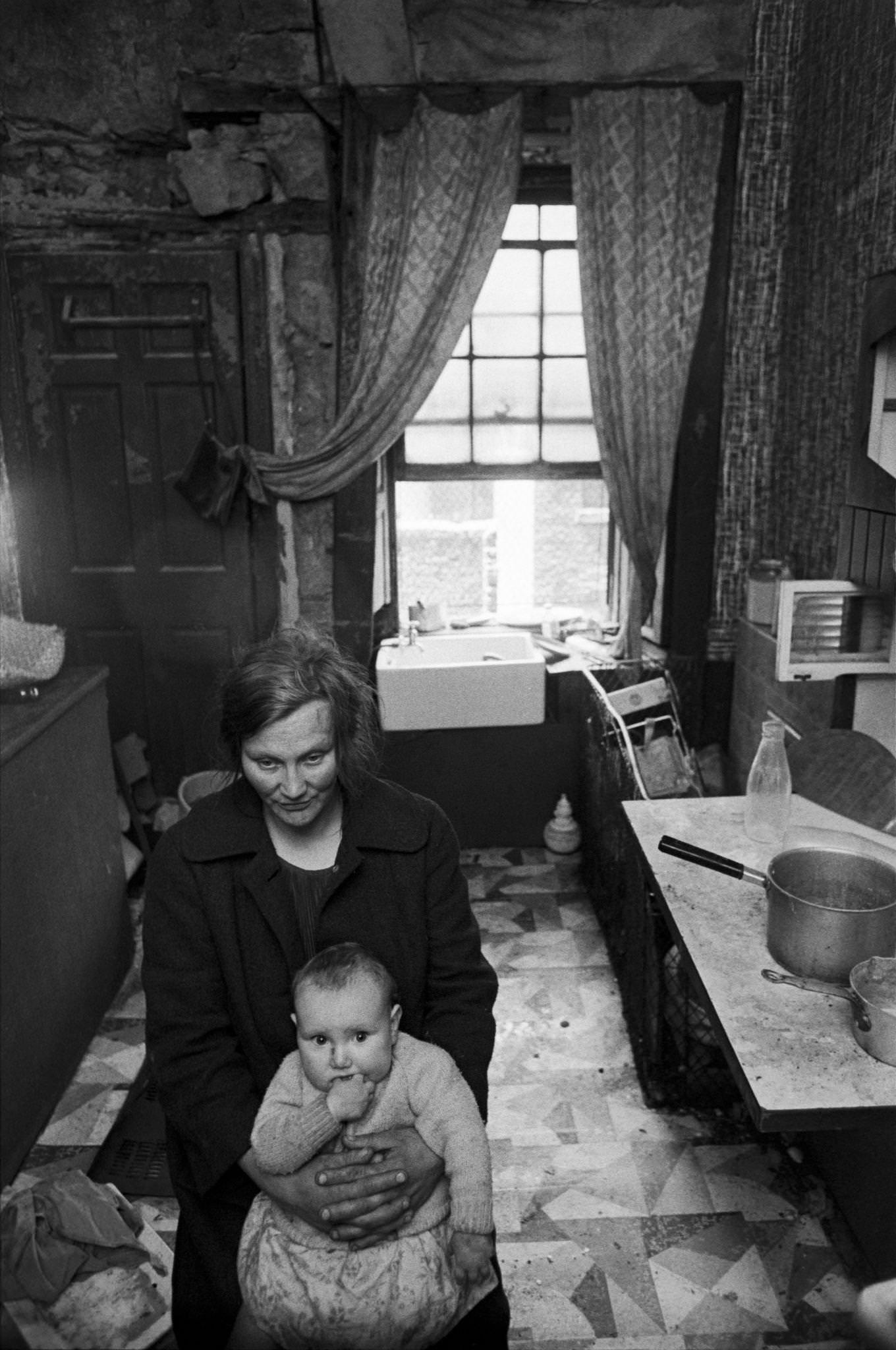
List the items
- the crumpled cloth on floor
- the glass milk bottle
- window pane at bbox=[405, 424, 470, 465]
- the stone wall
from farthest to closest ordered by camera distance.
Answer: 1. window pane at bbox=[405, 424, 470, 465]
2. the stone wall
3. the glass milk bottle
4. the crumpled cloth on floor

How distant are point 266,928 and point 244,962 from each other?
0.08m

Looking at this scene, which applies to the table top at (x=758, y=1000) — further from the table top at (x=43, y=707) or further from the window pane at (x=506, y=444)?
the window pane at (x=506, y=444)

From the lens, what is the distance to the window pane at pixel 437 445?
492 centimetres

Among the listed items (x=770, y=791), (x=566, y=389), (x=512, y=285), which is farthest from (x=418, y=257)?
(x=770, y=791)

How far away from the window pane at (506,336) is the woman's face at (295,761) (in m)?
3.30

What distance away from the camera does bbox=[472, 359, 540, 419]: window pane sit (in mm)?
4824

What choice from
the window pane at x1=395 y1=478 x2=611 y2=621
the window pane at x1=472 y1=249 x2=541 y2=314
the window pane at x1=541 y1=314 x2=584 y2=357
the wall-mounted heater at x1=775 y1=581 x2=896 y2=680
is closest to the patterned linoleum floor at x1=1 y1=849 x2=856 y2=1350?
the wall-mounted heater at x1=775 y1=581 x2=896 y2=680

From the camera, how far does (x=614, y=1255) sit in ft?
9.00

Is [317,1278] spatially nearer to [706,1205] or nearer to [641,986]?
[706,1205]

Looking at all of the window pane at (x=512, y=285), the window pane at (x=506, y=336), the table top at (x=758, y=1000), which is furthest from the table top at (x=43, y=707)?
the window pane at (x=512, y=285)

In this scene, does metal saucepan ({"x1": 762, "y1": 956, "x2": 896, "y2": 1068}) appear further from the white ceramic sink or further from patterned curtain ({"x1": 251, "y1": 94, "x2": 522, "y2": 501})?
patterned curtain ({"x1": 251, "y1": 94, "x2": 522, "y2": 501})

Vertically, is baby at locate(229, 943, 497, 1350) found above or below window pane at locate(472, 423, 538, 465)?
below

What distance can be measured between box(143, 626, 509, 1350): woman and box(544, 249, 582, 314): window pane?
3.26m

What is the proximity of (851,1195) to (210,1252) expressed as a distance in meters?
1.76
